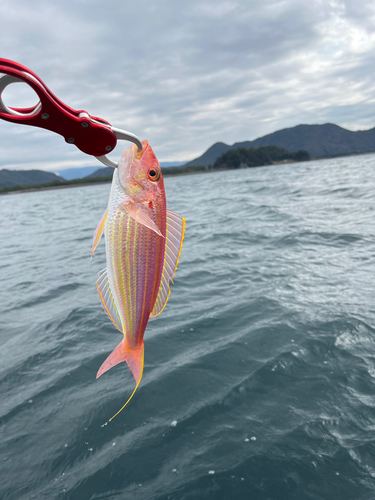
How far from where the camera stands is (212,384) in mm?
4594

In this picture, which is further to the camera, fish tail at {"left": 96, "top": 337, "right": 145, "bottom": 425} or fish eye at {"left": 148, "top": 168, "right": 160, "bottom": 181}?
fish tail at {"left": 96, "top": 337, "right": 145, "bottom": 425}

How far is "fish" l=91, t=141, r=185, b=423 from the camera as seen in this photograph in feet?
6.40

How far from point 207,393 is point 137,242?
3217 mm

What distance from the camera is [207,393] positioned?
4.42 metres

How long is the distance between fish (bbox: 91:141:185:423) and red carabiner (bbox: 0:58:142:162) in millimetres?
173

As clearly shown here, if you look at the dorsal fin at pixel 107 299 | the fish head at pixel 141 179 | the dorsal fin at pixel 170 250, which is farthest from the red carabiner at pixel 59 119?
the dorsal fin at pixel 107 299

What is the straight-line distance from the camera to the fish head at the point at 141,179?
1.95 meters

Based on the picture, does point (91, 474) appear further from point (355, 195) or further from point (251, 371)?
point (355, 195)

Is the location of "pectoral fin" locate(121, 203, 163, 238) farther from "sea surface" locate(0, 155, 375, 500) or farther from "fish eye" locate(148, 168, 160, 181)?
"sea surface" locate(0, 155, 375, 500)

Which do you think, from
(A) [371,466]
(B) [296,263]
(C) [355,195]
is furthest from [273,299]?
(C) [355,195]

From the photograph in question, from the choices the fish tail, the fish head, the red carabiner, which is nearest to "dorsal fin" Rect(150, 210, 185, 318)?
the fish head

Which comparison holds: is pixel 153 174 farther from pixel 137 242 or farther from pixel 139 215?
pixel 137 242

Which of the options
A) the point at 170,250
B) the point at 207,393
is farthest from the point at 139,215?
the point at 207,393

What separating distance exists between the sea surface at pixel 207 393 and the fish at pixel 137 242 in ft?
6.75
